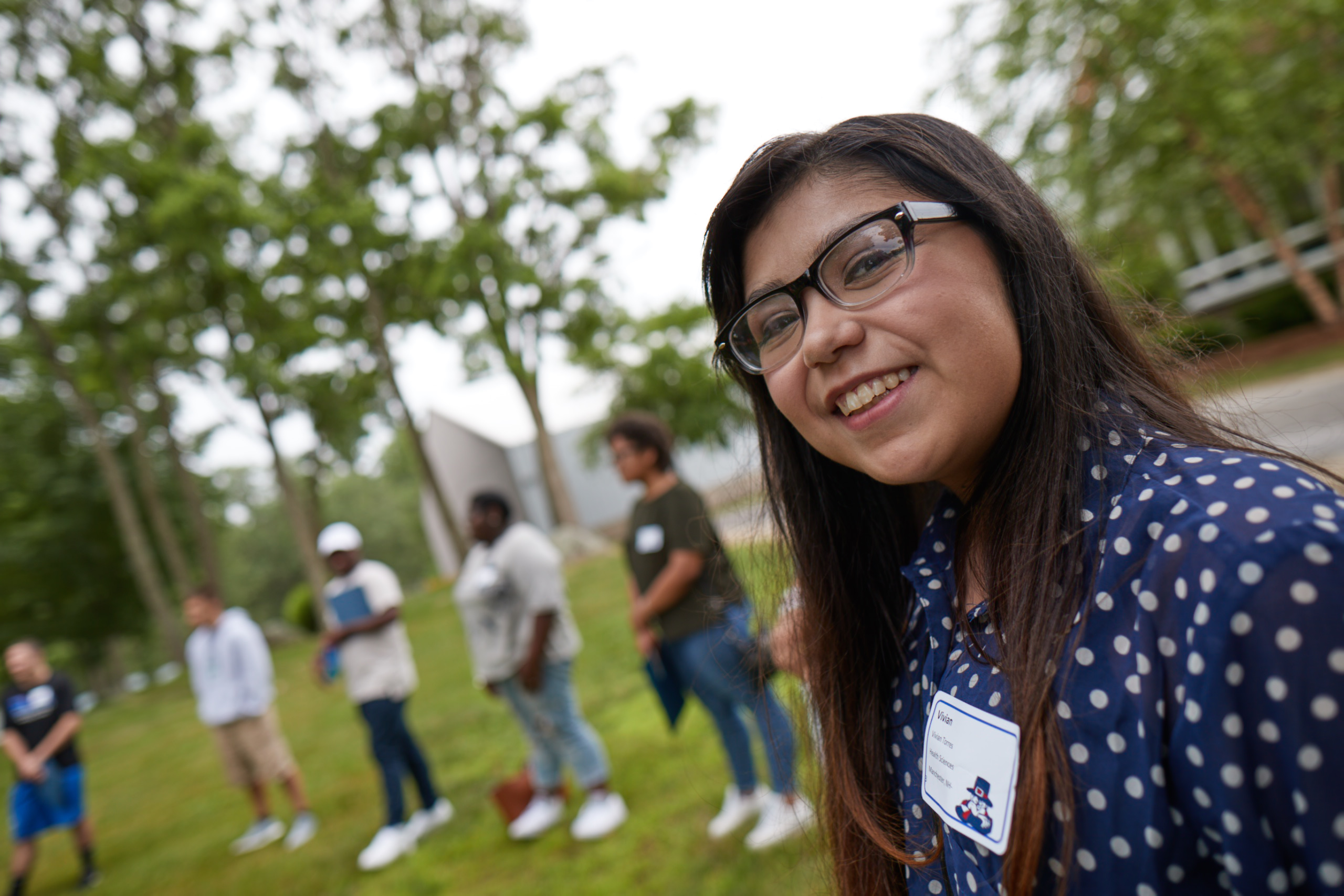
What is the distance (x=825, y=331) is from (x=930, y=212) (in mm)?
221

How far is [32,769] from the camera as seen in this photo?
249 inches

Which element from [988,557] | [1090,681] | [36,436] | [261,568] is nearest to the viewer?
[1090,681]

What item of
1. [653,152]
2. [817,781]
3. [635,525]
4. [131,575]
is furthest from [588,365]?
[817,781]

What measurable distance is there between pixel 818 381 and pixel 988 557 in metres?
0.36

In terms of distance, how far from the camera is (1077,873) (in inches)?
34.4

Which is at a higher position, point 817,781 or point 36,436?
point 36,436

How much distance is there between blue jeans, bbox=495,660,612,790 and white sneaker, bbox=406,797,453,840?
1154mm

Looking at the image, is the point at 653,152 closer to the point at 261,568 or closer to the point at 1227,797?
the point at 1227,797

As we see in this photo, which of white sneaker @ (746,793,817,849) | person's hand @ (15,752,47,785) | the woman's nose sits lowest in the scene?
white sneaker @ (746,793,817,849)

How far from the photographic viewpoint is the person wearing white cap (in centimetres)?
500

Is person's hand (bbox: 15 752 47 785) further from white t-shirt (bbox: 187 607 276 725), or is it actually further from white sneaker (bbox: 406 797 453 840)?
white sneaker (bbox: 406 797 453 840)

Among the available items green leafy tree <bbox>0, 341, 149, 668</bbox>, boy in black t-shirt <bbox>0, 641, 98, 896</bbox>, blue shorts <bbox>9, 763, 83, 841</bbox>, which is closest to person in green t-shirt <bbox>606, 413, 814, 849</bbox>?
boy in black t-shirt <bbox>0, 641, 98, 896</bbox>

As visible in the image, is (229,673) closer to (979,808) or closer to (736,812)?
(736,812)

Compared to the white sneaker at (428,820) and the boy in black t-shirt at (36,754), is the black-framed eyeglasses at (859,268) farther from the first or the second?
the boy in black t-shirt at (36,754)
